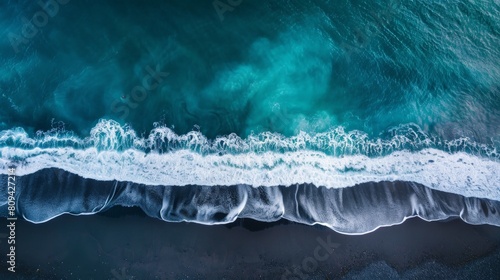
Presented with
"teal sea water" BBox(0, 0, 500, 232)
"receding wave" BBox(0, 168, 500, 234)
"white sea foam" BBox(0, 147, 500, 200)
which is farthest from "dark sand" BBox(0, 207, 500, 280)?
"white sea foam" BBox(0, 147, 500, 200)

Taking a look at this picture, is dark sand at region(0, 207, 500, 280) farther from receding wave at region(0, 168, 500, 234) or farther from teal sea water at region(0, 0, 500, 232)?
teal sea water at region(0, 0, 500, 232)

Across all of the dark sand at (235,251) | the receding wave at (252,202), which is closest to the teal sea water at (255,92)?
the receding wave at (252,202)

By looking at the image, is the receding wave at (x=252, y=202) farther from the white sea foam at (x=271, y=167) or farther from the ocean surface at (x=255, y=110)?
the white sea foam at (x=271, y=167)

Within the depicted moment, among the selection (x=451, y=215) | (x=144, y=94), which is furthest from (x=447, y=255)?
(x=144, y=94)

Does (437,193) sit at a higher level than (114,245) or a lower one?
lower

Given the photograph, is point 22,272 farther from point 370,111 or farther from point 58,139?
point 370,111

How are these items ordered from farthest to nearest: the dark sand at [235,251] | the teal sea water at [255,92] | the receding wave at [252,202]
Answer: the teal sea water at [255,92] < the receding wave at [252,202] < the dark sand at [235,251]
